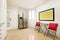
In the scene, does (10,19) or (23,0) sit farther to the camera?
(10,19)

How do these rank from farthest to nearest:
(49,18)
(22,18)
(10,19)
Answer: (22,18) → (10,19) → (49,18)

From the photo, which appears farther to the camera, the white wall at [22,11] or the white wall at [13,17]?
the white wall at [22,11]

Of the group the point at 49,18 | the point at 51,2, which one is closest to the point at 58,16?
the point at 49,18

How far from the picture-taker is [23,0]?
201 inches

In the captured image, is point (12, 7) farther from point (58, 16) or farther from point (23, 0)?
point (58, 16)

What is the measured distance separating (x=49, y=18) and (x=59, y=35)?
4.12 ft

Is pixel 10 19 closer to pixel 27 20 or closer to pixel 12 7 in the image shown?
pixel 12 7

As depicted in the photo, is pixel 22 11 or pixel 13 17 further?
pixel 22 11

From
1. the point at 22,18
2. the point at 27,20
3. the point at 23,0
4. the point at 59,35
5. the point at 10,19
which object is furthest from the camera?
the point at 27,20

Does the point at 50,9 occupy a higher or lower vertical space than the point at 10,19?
higher

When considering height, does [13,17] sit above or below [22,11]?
below

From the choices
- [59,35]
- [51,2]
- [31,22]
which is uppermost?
[51,2]

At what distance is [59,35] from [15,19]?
4.49 meters

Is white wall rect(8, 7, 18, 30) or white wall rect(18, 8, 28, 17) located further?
white wall rect(18, 8, 28, 17)
